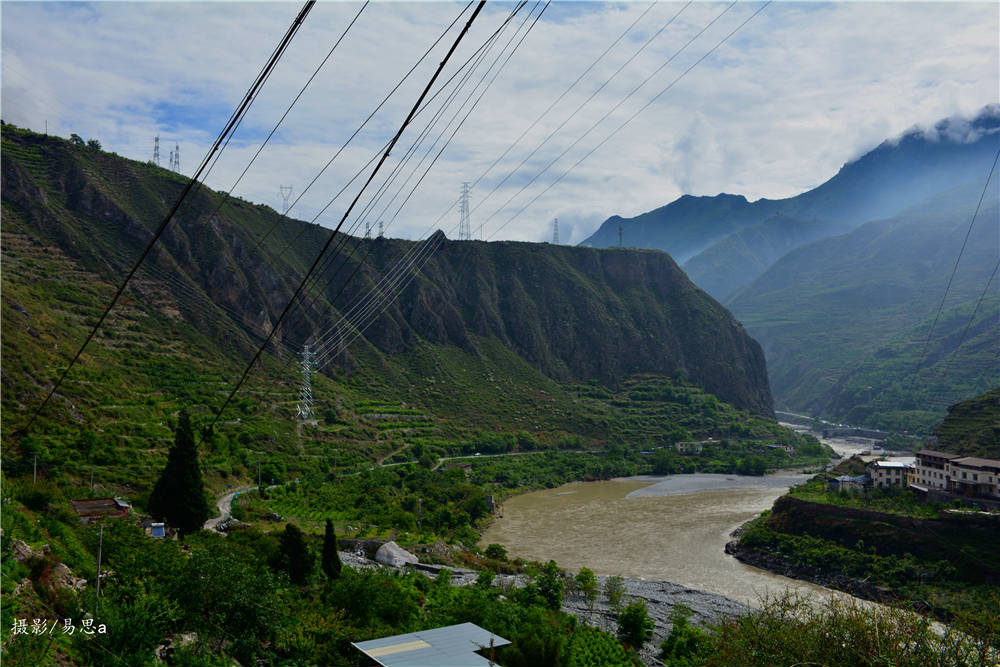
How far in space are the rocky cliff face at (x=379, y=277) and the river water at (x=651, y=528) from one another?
67.6 feet

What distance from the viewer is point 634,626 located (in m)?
23.0

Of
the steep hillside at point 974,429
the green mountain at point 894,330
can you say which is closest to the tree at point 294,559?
the steep hillside at point 974,429

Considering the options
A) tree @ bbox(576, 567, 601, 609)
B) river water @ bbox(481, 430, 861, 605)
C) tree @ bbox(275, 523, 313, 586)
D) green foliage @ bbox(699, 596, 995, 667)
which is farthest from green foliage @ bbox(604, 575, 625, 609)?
green foliage @ bbox(699, 596, 995, 667)

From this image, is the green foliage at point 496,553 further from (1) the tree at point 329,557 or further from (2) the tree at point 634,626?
(1) the tree at point 329,557

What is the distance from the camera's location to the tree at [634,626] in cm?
2286

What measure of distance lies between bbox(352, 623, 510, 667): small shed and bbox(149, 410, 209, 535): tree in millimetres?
11528

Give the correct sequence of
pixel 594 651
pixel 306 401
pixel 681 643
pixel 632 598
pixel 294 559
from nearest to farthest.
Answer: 1. pixel 594 651
2. pixel 294 559
3. pixel 681 643
4. pixel 632 598
5. pixel 306 401

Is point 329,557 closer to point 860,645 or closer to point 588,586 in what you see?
point 588,586

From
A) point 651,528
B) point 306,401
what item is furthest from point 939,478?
point 306,401

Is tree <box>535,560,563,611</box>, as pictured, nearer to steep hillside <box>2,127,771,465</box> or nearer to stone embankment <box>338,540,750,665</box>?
stone embankment <box>338,540,750,665</box>

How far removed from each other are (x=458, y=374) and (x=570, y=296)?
3433 centimetres

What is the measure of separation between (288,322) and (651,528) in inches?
1751

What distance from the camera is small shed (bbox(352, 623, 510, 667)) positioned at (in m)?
12.8

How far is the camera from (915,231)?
192625mm
